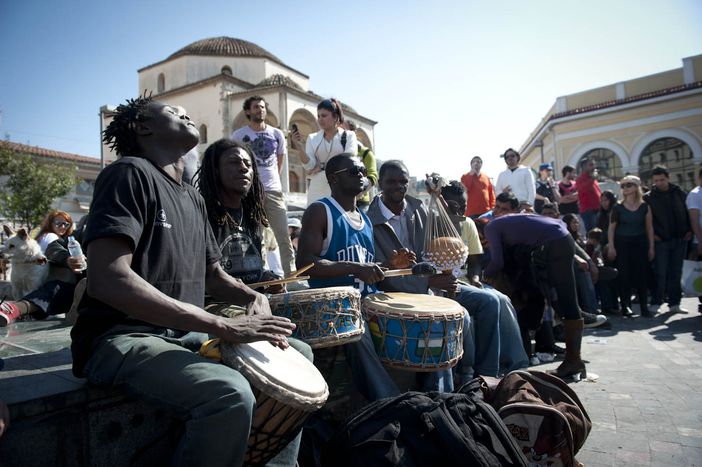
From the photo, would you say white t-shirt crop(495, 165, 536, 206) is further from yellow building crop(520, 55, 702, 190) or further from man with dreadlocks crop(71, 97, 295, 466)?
yellow building crop(520, 55, 702, 190)

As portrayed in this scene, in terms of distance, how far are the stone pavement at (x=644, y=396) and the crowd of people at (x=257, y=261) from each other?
390mm

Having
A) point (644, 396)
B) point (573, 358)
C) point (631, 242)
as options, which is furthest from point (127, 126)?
point (631, 242)

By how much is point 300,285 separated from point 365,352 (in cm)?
137

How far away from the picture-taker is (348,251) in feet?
11.3

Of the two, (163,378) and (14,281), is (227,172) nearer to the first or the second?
(163,378)

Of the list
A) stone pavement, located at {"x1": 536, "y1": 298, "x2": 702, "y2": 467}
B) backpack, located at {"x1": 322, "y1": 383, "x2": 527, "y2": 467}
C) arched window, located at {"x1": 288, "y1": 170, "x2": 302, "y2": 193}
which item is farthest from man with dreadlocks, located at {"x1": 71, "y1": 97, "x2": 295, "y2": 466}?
arched window, located at {"x1": 288, "y1": 170, "x2": 302, "y2": 193}

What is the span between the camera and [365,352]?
10.0 feet

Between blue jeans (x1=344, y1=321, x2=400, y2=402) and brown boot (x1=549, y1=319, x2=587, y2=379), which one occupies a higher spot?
blue jeans (x1=344, y1=321, x2=400, y2=402)

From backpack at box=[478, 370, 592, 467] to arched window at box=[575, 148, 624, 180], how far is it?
2687 cm

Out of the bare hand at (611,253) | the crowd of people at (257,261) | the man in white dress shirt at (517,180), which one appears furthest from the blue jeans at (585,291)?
the man in white dress shirt at (517,180)

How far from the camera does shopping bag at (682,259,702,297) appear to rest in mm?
7055

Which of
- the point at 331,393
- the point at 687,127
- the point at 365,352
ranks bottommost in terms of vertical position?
the point at 331,393

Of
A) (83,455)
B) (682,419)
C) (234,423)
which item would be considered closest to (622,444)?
(682,419)

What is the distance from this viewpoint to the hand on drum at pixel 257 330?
189cm
